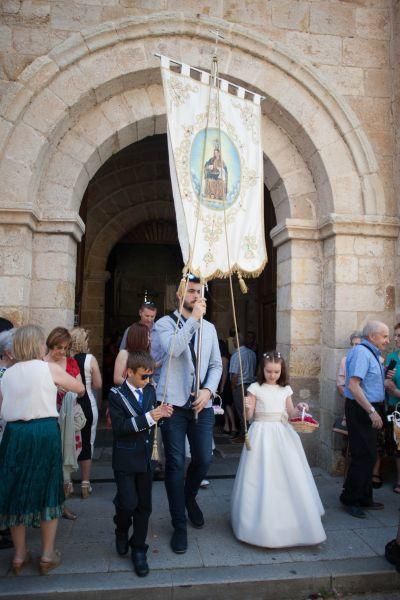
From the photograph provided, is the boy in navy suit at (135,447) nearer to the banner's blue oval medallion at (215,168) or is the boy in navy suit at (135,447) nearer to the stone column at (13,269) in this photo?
the banner's blue oval medallion at (215,168)

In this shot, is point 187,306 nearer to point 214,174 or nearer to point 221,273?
point 221,273

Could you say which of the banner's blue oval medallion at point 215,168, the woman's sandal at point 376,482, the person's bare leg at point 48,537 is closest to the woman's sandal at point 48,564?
the person's bare leg at point 48,537

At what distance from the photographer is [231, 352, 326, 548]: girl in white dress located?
2.91 meters

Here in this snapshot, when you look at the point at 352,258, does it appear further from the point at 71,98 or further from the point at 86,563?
the point at 86,563

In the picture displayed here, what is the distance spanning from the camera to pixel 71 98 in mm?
4508

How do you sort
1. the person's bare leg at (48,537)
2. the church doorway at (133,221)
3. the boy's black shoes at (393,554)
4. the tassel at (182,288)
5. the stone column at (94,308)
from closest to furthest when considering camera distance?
1. the person's bare leg at (48,537)
2. the boy's black shoes at (393,554)
3. the tassel at (182,288)
4. the church doorway at (133,221)
5. the stone column at (94,308)

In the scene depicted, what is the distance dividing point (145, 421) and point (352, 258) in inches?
124

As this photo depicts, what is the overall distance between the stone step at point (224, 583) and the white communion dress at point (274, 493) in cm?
19

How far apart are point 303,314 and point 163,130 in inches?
105

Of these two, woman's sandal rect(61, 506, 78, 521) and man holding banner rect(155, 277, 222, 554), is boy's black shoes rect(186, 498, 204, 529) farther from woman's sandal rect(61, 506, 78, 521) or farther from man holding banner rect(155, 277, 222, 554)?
woman's sandal rect(61, 506, 78, 521)

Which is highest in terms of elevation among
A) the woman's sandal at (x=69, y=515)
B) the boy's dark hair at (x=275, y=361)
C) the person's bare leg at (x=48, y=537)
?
the boy's dark hair at (x=275, y=361)

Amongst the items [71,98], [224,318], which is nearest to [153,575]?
[71,98]

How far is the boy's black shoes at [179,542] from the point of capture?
2.91m

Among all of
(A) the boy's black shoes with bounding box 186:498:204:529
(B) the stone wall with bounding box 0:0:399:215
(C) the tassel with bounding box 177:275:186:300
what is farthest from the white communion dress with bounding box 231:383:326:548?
(B) the stone wall with bounding box 0:0:399:215
